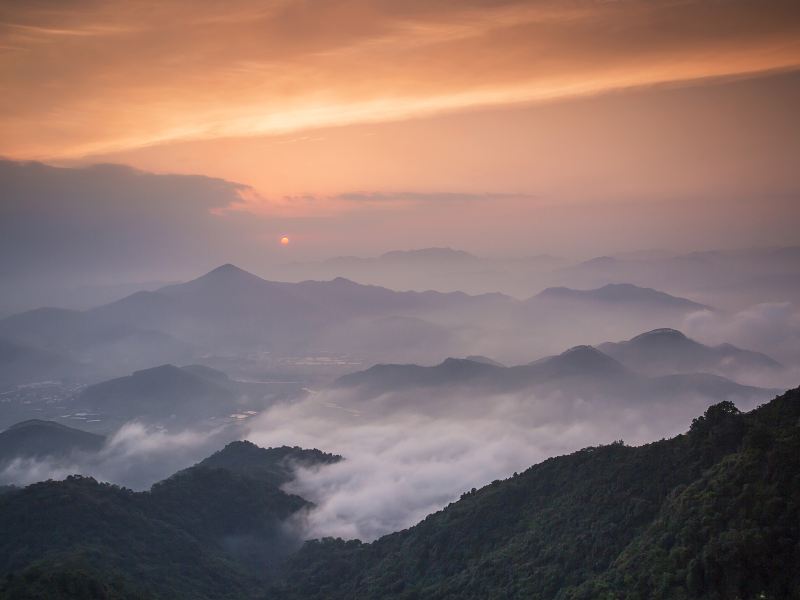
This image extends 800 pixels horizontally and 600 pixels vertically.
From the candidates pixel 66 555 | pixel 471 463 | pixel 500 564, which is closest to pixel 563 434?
pixel 471 463

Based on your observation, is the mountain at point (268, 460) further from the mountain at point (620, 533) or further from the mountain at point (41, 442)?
the mountain at point (41, 442)

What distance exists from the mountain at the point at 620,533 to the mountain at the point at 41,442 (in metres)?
93.1

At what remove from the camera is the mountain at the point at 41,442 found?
14275 centimetres

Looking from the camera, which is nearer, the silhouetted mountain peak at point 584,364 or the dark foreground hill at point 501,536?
the dark foreground hill at point 501,536

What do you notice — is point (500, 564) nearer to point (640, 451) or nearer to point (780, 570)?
point (640, 451)

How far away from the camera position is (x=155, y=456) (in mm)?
163125

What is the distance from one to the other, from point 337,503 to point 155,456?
279ft

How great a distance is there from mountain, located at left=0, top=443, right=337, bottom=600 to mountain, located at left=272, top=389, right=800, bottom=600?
25.5ft

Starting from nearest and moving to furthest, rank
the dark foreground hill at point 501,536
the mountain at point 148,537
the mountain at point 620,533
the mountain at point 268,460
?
the mountain at point 620,533 → the dark foreground hill at point 501,536 → the mountain at point 148,537 → the mountain at point 268,460

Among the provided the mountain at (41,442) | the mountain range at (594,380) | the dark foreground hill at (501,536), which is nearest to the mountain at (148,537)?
the dark foreground hill at (501,536)

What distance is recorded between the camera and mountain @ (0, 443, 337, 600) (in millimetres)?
50406

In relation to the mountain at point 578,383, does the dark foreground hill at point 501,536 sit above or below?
below

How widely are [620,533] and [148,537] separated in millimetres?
46340

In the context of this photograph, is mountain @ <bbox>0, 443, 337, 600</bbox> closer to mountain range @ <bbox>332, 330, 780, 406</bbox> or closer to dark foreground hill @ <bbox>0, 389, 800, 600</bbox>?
dark foreground hill @ <bbox>0, 389, 800, 600</bbox>
